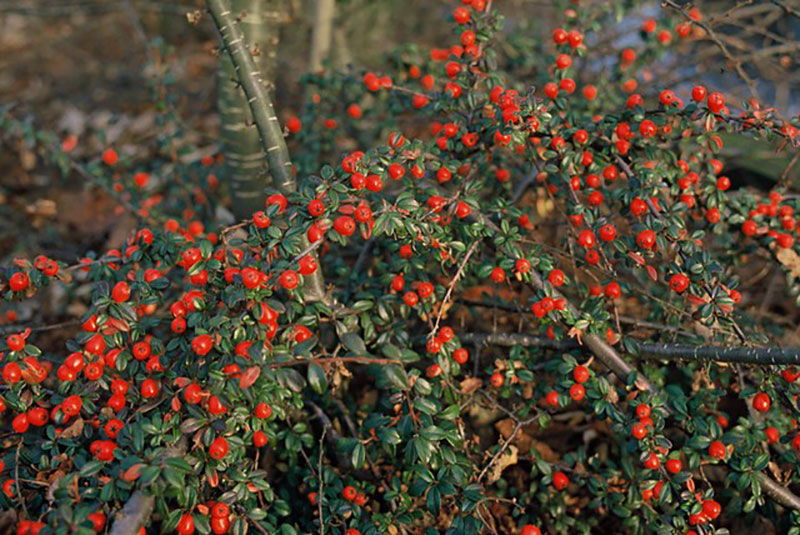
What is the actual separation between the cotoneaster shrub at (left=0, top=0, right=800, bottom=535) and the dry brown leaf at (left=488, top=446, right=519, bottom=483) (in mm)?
11

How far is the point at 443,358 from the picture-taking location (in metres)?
2.42

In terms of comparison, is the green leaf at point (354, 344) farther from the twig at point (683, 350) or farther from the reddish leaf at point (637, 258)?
the reddish leaf at point (637, 258)

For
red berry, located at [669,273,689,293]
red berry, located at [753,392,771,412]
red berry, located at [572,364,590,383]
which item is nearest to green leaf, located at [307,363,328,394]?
red berry, located at [572,364,590,383]

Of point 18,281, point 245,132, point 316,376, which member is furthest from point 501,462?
point 245,132

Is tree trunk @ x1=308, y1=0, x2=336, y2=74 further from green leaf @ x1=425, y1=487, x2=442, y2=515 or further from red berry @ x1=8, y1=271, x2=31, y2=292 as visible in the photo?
green leaf @ x1=425, y1=487, x2=442, y2=515

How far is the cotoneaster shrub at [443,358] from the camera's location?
2.11 metres

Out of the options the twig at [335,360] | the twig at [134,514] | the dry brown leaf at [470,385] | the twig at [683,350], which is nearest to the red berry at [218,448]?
the twig at [134,514]

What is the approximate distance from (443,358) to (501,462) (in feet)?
1.48

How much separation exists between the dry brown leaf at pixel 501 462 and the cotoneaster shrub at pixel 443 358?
0.4 inches

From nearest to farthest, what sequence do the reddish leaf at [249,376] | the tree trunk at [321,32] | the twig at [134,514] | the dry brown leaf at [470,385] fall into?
the twig at [134,514]
the reddish leaf at [249,376]
the dry brown leaf at [470,385]
the tree trunk at [321,32]

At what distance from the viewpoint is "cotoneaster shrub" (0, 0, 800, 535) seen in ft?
6.93

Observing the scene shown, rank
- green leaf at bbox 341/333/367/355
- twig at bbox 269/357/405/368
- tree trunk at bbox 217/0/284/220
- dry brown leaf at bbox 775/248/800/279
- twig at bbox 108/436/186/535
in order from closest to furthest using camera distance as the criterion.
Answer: twig at bbox 108/436/186/535 → twig at bbox 269/357/405/368 → green leaf at bbox 341/333/367/355 → dry brown leaf at bbox 775/248/800/279 → tree trunk at bbox 217/0/284/220

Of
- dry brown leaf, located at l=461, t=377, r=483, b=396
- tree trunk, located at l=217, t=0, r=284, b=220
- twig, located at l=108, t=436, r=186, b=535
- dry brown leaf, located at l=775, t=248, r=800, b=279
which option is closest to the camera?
twig, located at l=108, t=436, r=186, b=535

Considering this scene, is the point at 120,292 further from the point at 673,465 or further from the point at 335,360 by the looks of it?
the point at 673,465
